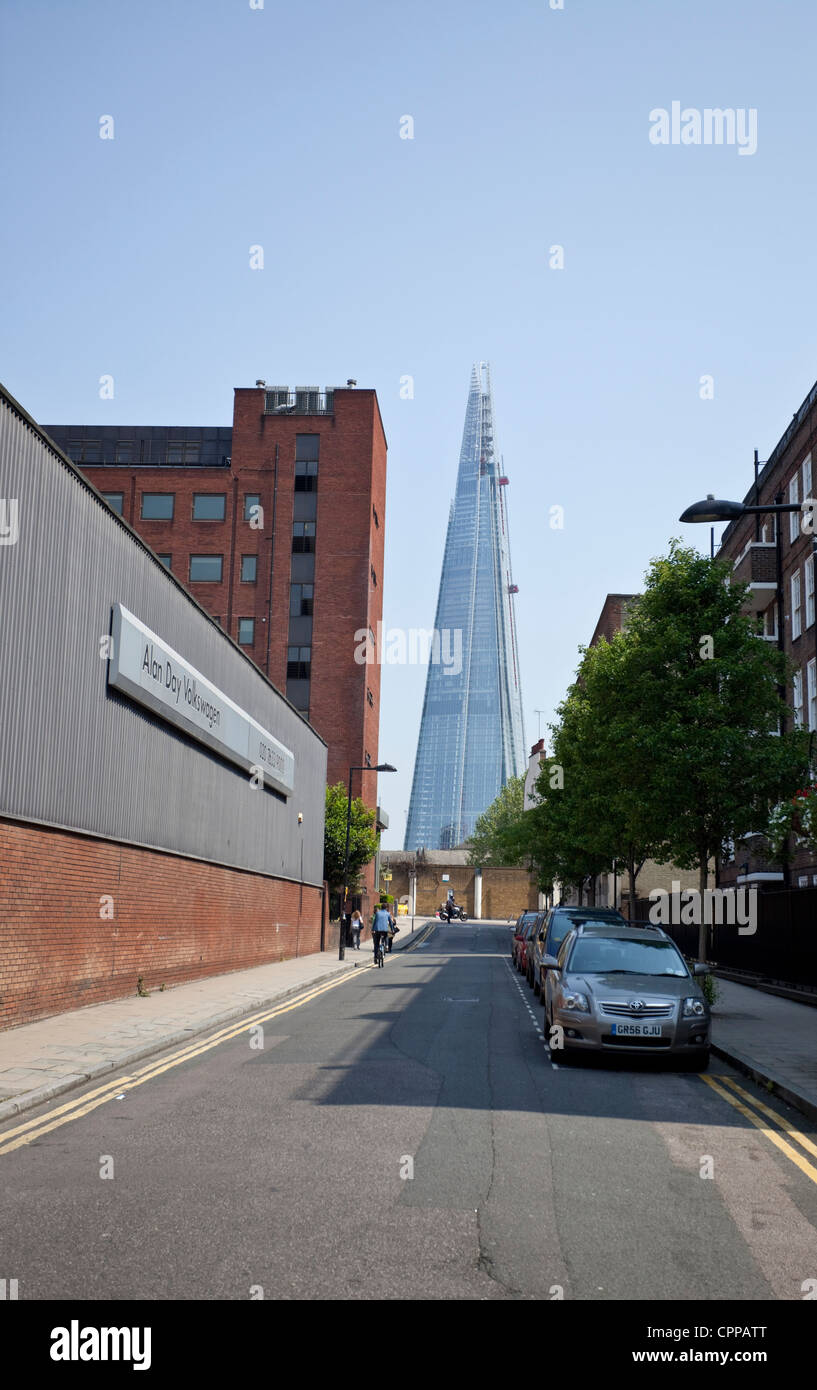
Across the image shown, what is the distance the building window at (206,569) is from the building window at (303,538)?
392 cm

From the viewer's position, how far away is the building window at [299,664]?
6094cm

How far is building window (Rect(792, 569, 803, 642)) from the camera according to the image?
35.0m

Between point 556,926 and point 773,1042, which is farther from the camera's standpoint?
point 556,926

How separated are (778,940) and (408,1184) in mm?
20972

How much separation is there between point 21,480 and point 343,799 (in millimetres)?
40567

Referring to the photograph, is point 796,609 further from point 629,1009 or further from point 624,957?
point 629,1009

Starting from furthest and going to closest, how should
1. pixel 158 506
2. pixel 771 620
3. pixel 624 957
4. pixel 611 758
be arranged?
pixel 158 506 → pixel 771 620 → pixel 611 758 → pixel 624 957

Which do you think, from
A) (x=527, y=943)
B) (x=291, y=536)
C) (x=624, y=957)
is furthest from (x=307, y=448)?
(x=624, y=957)

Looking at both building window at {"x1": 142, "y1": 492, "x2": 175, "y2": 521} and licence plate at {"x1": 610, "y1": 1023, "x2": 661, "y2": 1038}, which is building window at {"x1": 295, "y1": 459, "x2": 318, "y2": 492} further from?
licence plate at {"x1": 610, "y1": 1023, "x2": 661, "y2": 1038}

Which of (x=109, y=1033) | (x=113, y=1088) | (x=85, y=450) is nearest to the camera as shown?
(x=113, y=1088)

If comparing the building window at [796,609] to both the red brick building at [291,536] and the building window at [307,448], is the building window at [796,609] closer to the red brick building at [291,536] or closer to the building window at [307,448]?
the red brick building at [291,536]

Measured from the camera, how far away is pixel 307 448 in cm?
6266

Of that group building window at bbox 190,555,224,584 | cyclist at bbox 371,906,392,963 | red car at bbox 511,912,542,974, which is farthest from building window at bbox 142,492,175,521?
red car at bbox 511,912,542,974

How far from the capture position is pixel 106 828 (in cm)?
1816
